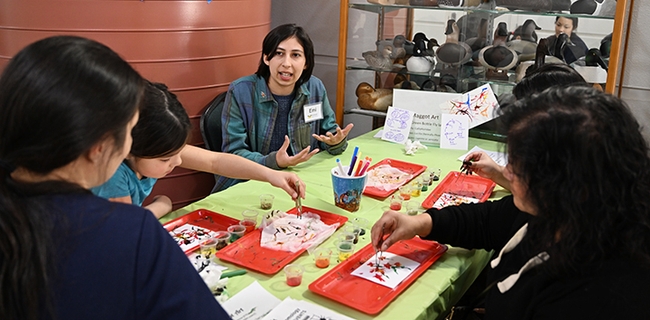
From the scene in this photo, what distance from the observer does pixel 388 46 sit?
10.6 ft

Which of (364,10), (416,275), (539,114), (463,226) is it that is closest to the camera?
(539,114)

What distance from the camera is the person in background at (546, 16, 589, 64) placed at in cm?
286

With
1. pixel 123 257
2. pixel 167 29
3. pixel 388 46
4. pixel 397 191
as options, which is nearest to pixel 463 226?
pixel 397 191

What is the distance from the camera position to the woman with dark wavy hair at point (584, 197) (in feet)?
3.37

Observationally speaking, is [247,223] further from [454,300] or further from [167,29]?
[167,29]

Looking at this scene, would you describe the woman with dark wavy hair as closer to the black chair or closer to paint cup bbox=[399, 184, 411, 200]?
paint cup bbox=[399, 184, 411, 200]

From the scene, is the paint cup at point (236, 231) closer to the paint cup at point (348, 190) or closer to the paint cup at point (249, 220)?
the paint cup at point (249, 220)

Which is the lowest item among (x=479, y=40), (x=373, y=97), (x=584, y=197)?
(x=373, y=97)

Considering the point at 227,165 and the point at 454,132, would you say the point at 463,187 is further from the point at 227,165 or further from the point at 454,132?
the point at 227,165

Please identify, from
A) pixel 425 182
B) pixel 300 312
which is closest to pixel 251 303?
pixel 300 312

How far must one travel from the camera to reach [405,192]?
207 cm

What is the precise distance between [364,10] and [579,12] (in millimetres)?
1090

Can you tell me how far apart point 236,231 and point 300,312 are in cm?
45

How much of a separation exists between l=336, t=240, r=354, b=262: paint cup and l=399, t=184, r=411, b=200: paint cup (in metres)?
0.48
